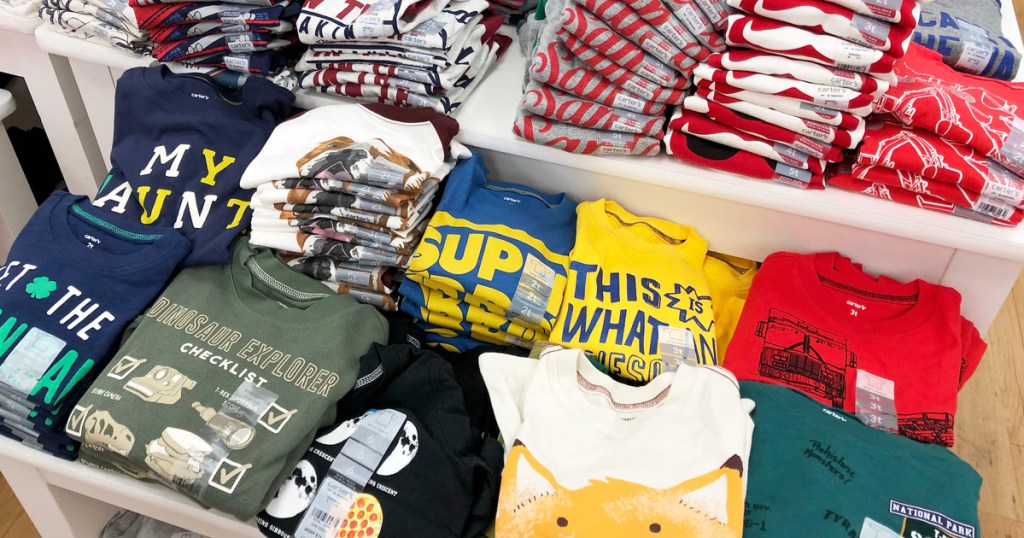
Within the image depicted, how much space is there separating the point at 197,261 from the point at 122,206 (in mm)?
169

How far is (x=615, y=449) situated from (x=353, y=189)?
1.69 ft

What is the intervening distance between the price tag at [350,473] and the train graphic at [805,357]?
530mm

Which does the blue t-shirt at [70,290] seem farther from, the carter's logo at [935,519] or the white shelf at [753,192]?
the carter's logo at [935,519]

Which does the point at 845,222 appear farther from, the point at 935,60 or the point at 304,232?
the point at 304,232

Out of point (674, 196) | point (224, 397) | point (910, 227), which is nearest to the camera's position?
point (224, 397)

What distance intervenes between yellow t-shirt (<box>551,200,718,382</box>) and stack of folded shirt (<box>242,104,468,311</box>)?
259mm

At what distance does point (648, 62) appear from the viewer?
43.0 inches

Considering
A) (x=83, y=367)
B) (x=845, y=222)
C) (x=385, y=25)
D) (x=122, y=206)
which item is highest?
(x=385, y=25)

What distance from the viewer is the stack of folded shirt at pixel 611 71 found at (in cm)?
105

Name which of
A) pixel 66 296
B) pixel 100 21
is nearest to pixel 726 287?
→ pixel 66 296

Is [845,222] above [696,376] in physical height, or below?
above

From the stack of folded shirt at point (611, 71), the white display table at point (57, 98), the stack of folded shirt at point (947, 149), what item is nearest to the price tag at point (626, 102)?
the stack of folded shirt at point (611, 71)

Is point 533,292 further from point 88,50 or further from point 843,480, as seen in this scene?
point 88,50

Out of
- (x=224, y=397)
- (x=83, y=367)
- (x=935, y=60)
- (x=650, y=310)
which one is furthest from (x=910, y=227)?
(x=83, y=367)
